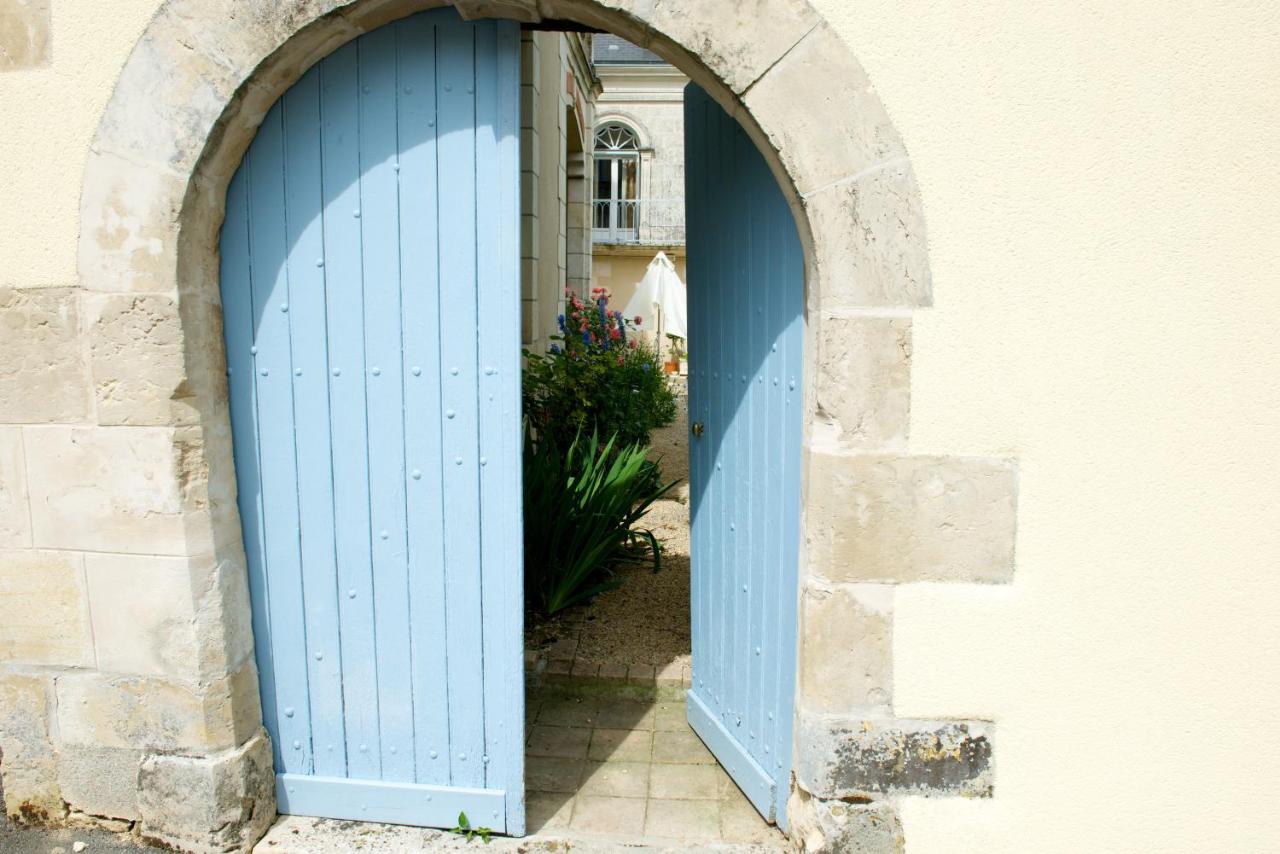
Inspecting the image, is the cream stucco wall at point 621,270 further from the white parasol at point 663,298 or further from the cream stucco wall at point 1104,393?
the cream stucco wall at point 1104,393

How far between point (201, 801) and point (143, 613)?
50cm

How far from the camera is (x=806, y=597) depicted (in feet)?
6.82

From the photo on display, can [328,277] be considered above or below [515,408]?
above

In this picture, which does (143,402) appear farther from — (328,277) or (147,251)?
(328,277)

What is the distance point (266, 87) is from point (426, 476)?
101cm

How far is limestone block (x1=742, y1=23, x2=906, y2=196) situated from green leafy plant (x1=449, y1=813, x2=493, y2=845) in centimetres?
186

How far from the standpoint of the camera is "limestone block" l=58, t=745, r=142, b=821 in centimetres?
227

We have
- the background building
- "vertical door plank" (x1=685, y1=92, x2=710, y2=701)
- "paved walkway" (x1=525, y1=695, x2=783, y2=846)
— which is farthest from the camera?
the background building

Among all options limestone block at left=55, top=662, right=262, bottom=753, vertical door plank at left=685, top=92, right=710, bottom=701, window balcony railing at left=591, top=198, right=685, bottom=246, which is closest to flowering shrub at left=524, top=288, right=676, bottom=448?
vertical door plank at left=685, top=92, right=710, bottom=701

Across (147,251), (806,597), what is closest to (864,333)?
(806,597)

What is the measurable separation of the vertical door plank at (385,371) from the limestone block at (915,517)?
1.08 meters

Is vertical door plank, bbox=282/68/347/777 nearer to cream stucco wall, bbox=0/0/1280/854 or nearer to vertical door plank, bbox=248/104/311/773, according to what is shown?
vertical door plank, bbox=248/104/311/773

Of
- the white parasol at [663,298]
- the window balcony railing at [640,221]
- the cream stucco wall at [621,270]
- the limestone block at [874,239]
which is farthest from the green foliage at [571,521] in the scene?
the window balcony railing at [640,221]

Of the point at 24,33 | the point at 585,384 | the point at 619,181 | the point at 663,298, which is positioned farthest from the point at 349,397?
the point at 619,181
